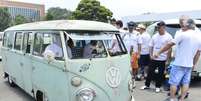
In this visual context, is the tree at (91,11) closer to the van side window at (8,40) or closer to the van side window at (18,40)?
the van side window at (8,40)

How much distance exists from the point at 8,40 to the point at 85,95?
18.6 ft

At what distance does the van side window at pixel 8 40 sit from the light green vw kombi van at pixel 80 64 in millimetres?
3092

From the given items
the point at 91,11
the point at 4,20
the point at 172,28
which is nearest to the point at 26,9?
the point at 4,20

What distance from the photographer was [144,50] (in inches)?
452

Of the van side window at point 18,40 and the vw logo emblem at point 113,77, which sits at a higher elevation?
the van side window at point 18,40

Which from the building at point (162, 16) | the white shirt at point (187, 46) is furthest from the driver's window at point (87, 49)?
the building at point (162, 16)

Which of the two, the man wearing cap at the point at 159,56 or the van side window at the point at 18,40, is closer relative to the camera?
the van side window at the point at 18,40

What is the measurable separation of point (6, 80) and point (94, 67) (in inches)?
265

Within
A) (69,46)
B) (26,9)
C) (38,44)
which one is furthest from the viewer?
(26,9)

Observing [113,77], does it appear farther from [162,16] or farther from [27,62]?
[162,16]

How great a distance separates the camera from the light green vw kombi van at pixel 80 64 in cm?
659

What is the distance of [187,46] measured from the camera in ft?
27.6

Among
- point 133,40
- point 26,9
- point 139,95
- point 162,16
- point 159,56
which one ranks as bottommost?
point 139,95

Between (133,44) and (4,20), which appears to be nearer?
(133,44)
